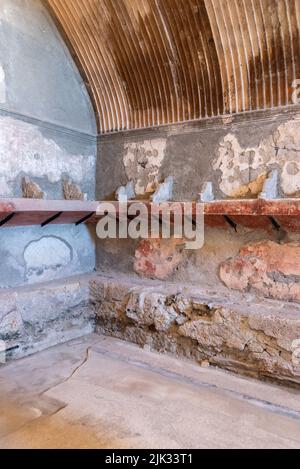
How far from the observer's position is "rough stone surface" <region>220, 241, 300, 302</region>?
285cm

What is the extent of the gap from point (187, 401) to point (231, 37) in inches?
112

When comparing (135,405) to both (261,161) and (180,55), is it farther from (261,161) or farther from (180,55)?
(180,55)

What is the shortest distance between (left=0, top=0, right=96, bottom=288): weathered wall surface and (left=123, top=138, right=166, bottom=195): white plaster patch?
0.51 m

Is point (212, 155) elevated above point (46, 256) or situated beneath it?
elevated above

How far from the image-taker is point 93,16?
329 cm

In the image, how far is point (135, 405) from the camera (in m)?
2.37

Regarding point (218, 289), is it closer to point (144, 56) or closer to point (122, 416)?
point (122, 416)

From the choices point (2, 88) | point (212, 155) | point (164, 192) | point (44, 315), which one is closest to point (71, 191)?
point (164, 192)

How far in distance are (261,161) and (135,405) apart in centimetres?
215

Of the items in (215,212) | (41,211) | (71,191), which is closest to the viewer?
(215,212)

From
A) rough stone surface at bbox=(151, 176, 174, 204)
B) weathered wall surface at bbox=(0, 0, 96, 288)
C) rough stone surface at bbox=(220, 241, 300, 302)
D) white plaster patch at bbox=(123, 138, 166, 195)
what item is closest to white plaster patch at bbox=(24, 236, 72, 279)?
weathered wall surface at bbox=(0, 0, 96, 288)

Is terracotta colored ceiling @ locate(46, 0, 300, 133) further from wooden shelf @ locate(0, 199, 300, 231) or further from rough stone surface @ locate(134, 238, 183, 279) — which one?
rough stone surface @ locate(134, 238, 183, 279)
